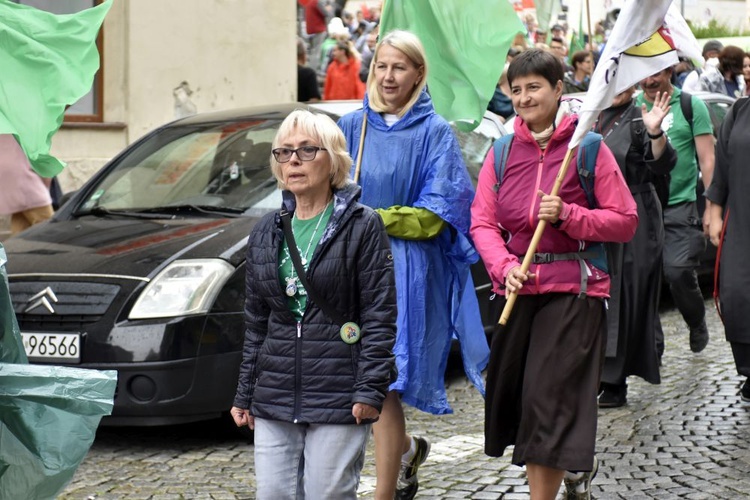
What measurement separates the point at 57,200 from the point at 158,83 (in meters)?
4.36

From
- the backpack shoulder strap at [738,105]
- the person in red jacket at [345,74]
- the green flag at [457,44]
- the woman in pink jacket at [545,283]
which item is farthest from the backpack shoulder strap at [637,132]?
the person in red jacket at [345,74]

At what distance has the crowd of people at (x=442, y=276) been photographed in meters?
4.35

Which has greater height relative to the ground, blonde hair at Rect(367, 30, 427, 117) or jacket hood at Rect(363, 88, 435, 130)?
blonde hair at Rect(367, 30, 427, 117)

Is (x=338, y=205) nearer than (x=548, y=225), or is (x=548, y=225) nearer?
(x=338, y=205)

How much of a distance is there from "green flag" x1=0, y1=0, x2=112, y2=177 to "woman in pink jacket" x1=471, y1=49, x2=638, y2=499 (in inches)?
63.9

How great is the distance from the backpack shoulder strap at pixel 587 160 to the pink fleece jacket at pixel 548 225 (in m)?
0.02

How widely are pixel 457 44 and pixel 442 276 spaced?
138cm

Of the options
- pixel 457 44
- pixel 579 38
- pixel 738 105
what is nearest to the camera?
pixel 457 44

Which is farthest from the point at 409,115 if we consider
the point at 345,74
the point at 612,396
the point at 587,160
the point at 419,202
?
the point at 345,74

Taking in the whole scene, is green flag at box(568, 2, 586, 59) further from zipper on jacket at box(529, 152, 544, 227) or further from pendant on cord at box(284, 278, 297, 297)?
pendant on cord at box(284, 278, 297, 297)

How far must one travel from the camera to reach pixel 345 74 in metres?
17.5

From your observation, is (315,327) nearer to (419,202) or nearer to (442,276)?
(419,202)

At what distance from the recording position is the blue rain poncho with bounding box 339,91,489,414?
575cm

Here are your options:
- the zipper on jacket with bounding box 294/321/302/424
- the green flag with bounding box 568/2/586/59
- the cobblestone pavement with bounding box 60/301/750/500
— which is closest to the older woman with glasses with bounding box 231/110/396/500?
the zipper on jacket with bounding box 294/321/302/424
